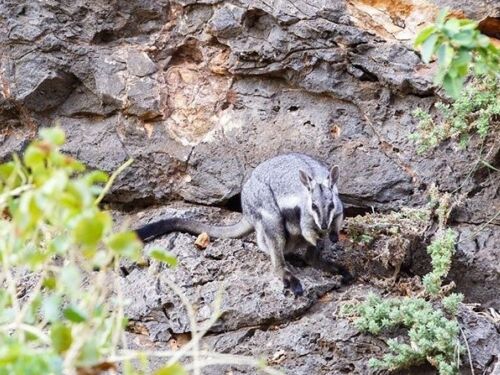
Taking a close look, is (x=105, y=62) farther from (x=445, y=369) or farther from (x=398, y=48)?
(x=445, y=369)

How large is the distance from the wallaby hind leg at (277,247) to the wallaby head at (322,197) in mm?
290

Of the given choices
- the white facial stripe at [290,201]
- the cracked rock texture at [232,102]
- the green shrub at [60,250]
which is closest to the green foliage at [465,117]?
the cracked rock texture at [232,102]

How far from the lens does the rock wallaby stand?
5.80 m

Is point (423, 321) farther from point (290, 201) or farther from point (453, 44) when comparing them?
point (453, 44)

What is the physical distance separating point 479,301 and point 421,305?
3.12ft

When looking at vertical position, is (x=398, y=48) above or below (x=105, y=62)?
above

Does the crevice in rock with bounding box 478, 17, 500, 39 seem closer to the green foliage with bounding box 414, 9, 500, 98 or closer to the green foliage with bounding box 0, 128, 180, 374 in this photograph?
the green foliage with bounding box 414, 9, 500, 98

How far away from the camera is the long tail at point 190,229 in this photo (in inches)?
249

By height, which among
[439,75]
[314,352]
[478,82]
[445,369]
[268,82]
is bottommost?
[314,352]

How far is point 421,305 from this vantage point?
213 inches

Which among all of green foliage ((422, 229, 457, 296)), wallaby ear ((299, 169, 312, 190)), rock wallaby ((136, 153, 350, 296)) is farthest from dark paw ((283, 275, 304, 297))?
green foliage ((422, 229, 457, 296))

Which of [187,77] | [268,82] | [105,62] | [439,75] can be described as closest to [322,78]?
[268,82]

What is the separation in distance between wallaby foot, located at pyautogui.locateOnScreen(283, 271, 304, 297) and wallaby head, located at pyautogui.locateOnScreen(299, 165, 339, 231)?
394mm

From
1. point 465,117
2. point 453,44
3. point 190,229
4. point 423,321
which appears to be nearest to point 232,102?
point 190,229
